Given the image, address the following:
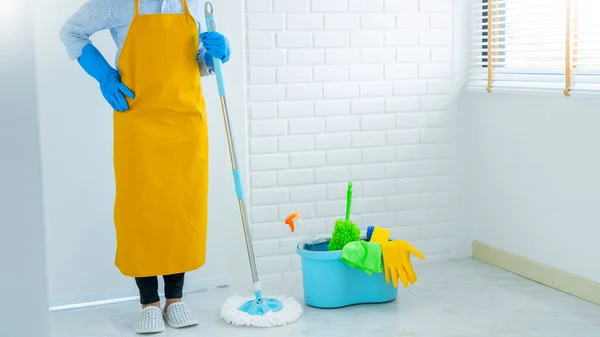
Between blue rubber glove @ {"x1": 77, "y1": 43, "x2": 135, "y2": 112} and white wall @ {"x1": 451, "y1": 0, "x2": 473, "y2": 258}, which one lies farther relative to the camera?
white wall @ {"x1": 451, "y1": 0, "x2": 473, "y2": 258}

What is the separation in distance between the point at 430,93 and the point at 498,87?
33 cm

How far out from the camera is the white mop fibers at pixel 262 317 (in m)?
2.63

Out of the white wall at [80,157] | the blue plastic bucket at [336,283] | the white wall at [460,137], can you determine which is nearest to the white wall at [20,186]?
the blue plastic bucket at [336,283]

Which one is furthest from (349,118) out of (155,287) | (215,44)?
(155,287)

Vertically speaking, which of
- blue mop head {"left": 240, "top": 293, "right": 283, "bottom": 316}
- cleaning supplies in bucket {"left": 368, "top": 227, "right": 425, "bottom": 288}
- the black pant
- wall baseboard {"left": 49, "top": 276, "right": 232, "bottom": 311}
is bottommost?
wall baseboard {"left": 49, "top": 276, "right": 232, "bottom": 311}

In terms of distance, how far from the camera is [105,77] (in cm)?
252

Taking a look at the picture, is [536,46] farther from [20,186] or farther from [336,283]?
[20,186]

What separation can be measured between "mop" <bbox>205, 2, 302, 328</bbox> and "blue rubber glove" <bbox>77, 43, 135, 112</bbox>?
0.34 meters

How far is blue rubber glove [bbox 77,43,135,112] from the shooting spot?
2.52 metres

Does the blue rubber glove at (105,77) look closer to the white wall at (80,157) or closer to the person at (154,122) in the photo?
the person at (154,122)

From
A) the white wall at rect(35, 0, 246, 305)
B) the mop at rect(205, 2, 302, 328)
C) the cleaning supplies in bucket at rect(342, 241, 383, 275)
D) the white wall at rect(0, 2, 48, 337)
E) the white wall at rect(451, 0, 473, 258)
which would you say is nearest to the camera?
the white wall at rect(0, 2, 48, 337)

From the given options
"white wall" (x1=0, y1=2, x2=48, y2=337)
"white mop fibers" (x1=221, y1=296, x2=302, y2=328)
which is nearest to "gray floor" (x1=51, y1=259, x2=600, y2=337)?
"white mop fibers" (x1=221, y1=296, x2=302, y2=328)

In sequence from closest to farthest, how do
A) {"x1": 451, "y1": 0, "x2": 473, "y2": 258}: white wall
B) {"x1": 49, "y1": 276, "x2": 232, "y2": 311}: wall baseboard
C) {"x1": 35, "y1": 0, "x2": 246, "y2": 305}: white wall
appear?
1. {"x1": 35, "y1": 0, "x2": 246, "y2": 305}: white wall
2. {"x1": 49, "y1": 276, "x2": 232, "y2": 311}: wall baseboard
3. {"x1": 451, "y1": 0, "x2": 473, "y2": 258}: white wall

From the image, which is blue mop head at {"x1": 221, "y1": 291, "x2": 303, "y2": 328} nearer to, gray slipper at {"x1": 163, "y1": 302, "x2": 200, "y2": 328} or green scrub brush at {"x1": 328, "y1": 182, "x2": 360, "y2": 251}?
gray slipper at {"x1": 163, "y1": 302, "x2": 200, "y2": 328}
